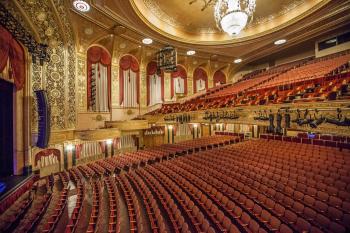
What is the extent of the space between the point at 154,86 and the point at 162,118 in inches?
81.7

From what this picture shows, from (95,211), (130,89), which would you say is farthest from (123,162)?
(130,89)

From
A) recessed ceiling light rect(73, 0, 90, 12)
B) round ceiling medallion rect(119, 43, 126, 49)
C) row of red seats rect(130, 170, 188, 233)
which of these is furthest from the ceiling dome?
row of red seats rect(130, 170, 188, 233)

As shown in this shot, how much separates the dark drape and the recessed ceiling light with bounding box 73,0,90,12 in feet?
8.81

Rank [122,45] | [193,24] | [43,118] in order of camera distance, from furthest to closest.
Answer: [193,24] < [122,45] < [43,118]

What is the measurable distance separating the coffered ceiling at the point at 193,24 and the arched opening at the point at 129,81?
62 centimetres

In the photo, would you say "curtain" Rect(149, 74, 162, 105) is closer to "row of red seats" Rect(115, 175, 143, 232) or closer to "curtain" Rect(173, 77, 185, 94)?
"curtain" Rect(173, 77, 185, 94)

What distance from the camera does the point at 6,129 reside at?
433 cm

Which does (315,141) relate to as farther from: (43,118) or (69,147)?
(69,147)

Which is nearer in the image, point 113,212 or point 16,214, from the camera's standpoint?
point 113,212

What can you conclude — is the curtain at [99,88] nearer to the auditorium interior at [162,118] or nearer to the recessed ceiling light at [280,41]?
the auditorium interior at [162,118]

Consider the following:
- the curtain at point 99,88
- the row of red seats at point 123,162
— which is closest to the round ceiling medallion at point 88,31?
the curtain at point 99,88

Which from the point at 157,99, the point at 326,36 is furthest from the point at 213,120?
the point at 326,36

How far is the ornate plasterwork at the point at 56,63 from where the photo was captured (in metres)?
4.79

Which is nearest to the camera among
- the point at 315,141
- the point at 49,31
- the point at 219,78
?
the point at 49,31
